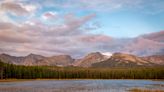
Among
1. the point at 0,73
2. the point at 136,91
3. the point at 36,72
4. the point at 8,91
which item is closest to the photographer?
the point at 8,91

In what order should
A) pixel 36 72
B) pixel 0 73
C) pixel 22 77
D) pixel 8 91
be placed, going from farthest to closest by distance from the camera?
pixel 36 72, pixel 22 77, pixel 0 73, pixel 8 91

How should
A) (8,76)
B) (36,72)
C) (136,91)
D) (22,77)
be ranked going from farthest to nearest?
(36,72) → (22,77) → (8,76) → (136,91)

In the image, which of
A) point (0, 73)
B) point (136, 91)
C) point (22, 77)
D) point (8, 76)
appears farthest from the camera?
point (22, 77)

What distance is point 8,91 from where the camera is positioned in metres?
65.1

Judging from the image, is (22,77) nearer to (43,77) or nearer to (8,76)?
(8,76)

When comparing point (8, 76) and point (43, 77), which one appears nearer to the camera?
point (8, 76)

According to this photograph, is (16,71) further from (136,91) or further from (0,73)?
(136,91)

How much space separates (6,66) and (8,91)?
100494 millimetres

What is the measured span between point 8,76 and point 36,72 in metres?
30.2

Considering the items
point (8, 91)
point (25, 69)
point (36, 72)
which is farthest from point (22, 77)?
point (8, 91)

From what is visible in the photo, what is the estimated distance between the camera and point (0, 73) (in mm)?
151125

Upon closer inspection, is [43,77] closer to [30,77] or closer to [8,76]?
[30,77]

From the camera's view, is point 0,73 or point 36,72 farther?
point 36,72

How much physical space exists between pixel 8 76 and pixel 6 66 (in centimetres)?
609
